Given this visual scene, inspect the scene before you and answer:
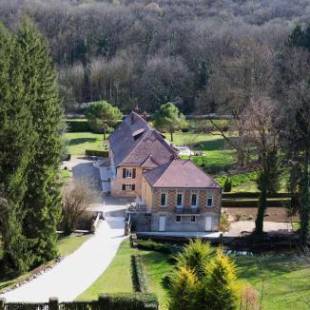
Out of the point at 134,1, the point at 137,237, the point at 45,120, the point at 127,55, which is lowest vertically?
the point at 137,237

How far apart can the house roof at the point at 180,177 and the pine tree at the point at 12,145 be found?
536 inches

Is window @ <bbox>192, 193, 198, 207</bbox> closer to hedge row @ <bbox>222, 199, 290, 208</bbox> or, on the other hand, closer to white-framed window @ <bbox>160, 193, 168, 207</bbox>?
white-framed window @ <bbox>160, 193, 168, 207</bbox>

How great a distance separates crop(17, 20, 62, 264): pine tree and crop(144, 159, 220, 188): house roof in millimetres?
10769

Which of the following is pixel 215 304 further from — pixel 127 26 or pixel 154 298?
pixel 127 26

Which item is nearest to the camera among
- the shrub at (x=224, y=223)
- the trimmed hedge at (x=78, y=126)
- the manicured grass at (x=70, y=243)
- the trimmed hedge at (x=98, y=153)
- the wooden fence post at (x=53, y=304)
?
the wooden fence post at (x=53, y=304)

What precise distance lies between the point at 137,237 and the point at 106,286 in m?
10.9

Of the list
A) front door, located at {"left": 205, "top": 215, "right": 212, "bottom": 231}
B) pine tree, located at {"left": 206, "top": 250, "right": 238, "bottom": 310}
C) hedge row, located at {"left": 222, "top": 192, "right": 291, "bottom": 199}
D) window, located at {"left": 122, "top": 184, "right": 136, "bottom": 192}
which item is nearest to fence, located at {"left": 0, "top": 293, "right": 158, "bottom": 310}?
pine tree, located at {"left": 206, "top": 250, "right": 238, "bottom": 310}

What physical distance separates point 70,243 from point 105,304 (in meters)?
13.4

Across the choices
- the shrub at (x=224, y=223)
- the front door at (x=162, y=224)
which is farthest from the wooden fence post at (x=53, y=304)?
the shrub at (x=224, y=223)

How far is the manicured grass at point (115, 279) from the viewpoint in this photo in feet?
87.9

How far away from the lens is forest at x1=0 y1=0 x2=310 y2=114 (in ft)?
268

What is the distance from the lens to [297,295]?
26953 millimetres

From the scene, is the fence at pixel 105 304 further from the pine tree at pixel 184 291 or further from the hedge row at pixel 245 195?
the hedge row at pixel 245 195

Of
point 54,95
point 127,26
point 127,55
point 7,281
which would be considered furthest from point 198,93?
point 7,281
